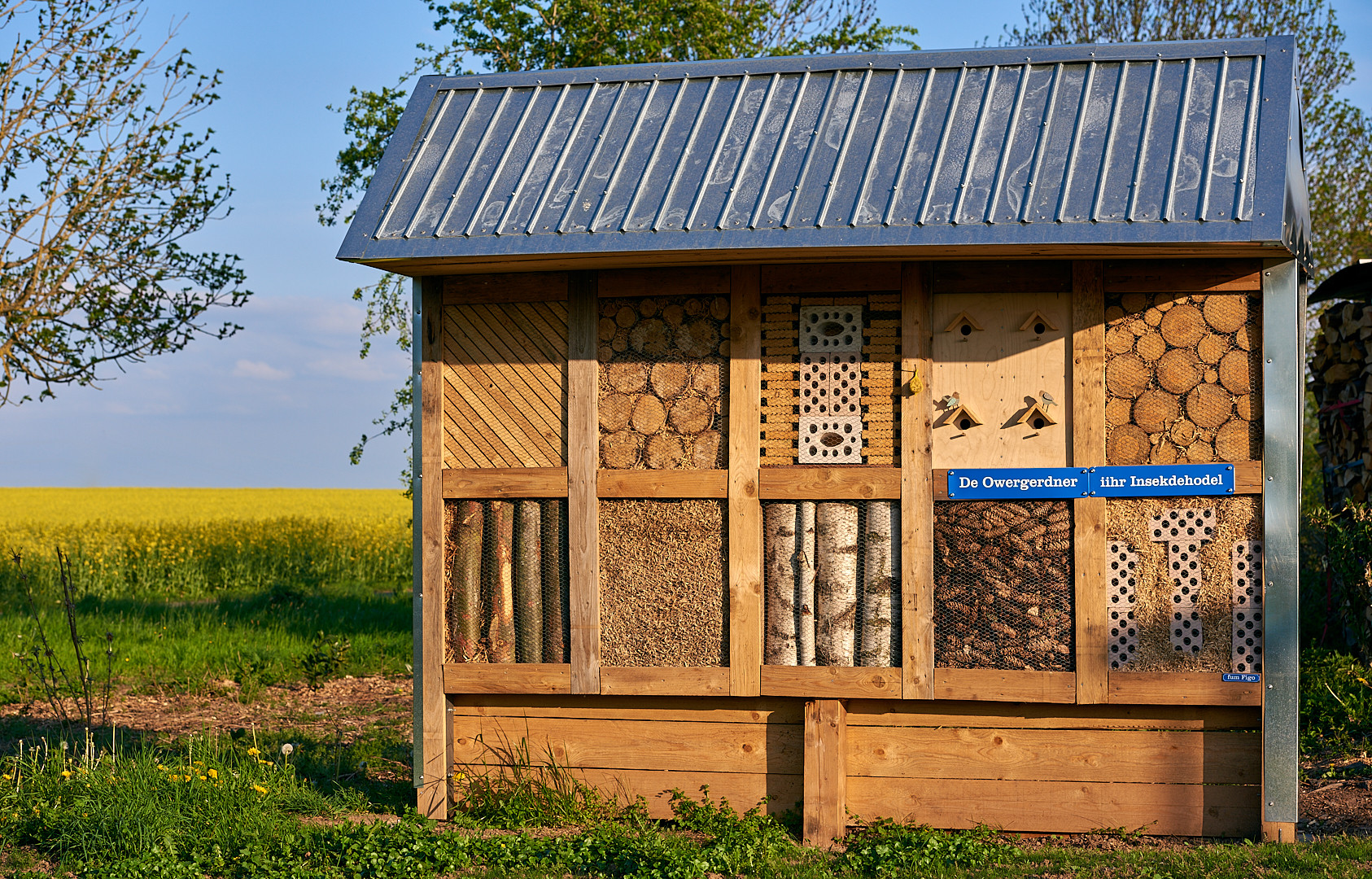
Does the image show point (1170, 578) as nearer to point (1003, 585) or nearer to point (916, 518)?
point (1003, 585)

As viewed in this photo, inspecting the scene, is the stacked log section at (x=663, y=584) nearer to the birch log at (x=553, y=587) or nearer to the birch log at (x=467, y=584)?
the birch log at (x=553, y=587)

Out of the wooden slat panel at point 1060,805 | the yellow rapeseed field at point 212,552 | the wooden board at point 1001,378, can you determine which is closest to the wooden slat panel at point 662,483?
the wooden board at point 1001,378

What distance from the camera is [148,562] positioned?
15.9m

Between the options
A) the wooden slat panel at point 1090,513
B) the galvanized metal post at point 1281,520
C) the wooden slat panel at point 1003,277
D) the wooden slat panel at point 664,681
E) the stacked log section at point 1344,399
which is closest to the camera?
the galvanized metal post at point 1281,520

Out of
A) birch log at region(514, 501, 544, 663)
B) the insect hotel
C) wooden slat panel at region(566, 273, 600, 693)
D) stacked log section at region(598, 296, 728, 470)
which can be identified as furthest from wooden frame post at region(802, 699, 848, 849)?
birch log at region(514, 501, 544, 663)

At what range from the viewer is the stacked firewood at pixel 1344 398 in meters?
9.18

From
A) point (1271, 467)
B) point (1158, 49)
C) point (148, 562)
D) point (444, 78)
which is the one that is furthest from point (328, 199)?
point (1271, 467)

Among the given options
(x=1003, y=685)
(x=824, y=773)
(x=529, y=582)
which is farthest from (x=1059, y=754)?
(x=529, y=582)

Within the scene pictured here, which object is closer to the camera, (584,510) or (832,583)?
(832,583)

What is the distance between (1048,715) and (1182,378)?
187cm

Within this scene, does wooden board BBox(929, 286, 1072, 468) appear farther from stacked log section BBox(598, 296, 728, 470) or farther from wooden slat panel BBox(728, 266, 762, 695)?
stacked log section BBox(598, 296, 728, 470)

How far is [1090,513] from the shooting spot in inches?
231

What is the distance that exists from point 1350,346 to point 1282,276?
4.41m

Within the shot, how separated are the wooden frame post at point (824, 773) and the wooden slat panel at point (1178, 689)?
1.41m
